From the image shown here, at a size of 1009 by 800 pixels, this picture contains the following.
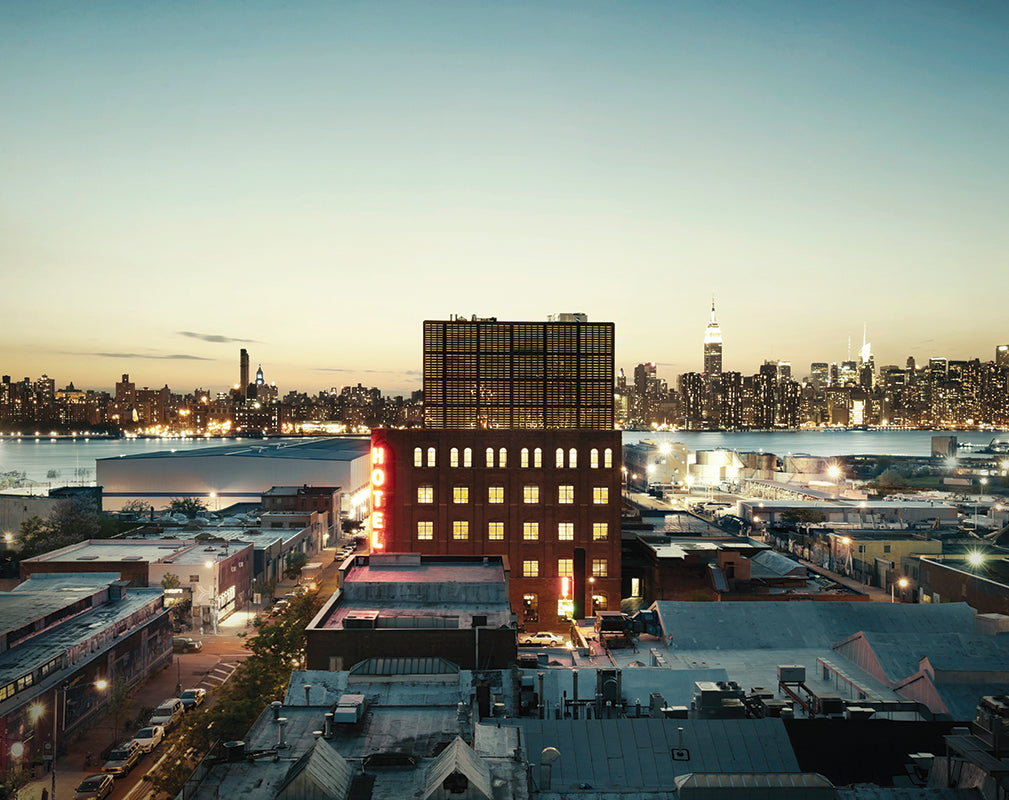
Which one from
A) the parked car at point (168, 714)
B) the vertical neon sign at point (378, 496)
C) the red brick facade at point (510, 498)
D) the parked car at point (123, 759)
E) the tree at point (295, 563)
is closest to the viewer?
the parked car at point (123, 759)

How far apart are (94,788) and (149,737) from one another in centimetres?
563

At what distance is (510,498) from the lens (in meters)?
63.2

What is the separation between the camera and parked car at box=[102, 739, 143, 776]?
36969mm

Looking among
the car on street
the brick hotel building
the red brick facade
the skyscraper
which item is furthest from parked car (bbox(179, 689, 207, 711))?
the skyscraper

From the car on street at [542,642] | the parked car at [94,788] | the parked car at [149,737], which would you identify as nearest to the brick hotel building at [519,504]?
the car on street at [542,642]

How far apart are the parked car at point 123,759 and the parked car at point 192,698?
538cm

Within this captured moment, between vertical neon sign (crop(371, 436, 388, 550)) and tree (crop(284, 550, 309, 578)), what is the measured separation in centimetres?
2557

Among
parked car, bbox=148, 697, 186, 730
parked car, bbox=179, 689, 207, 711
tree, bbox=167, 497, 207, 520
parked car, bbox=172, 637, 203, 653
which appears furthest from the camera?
tree, bbox=167, 497, 207, 520

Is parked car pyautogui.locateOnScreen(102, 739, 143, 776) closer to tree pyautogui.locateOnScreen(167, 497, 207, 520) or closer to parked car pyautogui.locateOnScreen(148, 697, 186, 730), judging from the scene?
parked car pyautogui.locateOnScreen(148, 697, 186, 730)

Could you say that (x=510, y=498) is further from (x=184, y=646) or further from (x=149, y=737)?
(x=149, y=737)

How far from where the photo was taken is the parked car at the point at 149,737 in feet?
131

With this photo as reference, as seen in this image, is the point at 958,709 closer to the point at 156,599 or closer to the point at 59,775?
the point at 59,775

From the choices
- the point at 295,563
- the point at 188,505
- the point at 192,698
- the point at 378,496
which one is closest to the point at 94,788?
the point at 192,698

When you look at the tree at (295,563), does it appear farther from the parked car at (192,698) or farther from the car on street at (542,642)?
the car on street at (542,642)
